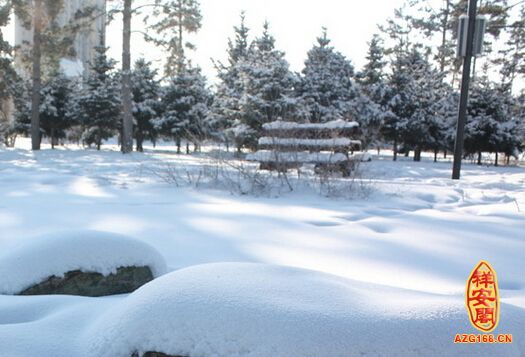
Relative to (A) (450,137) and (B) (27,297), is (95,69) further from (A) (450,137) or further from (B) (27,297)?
(B) (27,297)

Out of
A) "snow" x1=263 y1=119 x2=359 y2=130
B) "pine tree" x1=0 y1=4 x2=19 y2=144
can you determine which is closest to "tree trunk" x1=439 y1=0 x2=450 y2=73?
"snow" x1=263 y1=119 x2=359 y2=130

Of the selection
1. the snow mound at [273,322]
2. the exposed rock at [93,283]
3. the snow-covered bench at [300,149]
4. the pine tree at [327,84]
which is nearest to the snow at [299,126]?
the snow-covered bench at [300,149]

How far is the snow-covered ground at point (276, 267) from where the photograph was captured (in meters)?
1.31

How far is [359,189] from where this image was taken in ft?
20.0

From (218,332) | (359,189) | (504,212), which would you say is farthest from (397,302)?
(359,189)

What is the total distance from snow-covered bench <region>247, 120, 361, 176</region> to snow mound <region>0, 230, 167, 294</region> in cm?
399

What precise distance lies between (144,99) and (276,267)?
69.3 ft

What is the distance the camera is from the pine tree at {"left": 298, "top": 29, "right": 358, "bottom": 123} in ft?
61.7

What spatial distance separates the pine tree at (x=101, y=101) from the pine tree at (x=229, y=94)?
5.13 m

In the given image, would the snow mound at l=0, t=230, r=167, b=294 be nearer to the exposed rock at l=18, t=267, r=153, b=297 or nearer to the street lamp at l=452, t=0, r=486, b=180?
the exposed rock at l=18, t=267, r=153, b=297

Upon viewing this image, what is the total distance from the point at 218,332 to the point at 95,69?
72.4 ft

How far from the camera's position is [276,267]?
180 centimetres

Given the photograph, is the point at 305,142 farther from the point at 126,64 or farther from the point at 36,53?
the point at 36,53

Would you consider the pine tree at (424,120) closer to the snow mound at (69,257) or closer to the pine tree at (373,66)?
the pine tree at (373,66)
